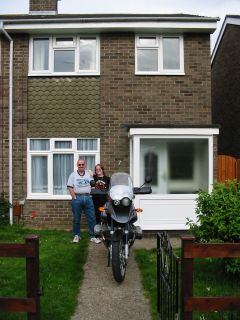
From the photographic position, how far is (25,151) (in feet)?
44.4

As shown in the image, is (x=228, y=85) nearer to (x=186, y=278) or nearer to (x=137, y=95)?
(x=137, y=95)

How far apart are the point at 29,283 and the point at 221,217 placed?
11.6ft

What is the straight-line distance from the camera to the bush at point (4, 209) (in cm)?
1316

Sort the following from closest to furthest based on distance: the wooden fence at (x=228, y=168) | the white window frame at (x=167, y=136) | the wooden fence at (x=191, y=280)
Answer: the wooden fence at (x=191, y=280), the white window frame at (x=167, y=136), the wooden fence at (x=228, y=168)

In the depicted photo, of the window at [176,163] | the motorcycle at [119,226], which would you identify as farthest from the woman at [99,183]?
the motorcycle at [119,226]

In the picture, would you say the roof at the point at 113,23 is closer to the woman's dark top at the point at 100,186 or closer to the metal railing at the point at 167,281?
the woman's dark top at the point at 100,186

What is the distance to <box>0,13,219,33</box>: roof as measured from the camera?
13.1m

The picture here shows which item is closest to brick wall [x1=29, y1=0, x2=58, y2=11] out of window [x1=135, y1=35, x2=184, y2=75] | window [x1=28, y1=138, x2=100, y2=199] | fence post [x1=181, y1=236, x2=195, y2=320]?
window [x1=135, y1=35, x2=184, y2=75]

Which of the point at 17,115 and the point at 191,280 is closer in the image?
the point at 191,280

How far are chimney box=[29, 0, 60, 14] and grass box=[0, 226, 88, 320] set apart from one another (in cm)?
831

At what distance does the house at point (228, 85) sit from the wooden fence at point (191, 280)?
13229 millimetres

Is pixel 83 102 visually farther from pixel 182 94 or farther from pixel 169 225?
pixel 169 225

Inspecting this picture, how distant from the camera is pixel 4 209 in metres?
13.2

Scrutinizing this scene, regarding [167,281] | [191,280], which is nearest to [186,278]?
[191,280]
